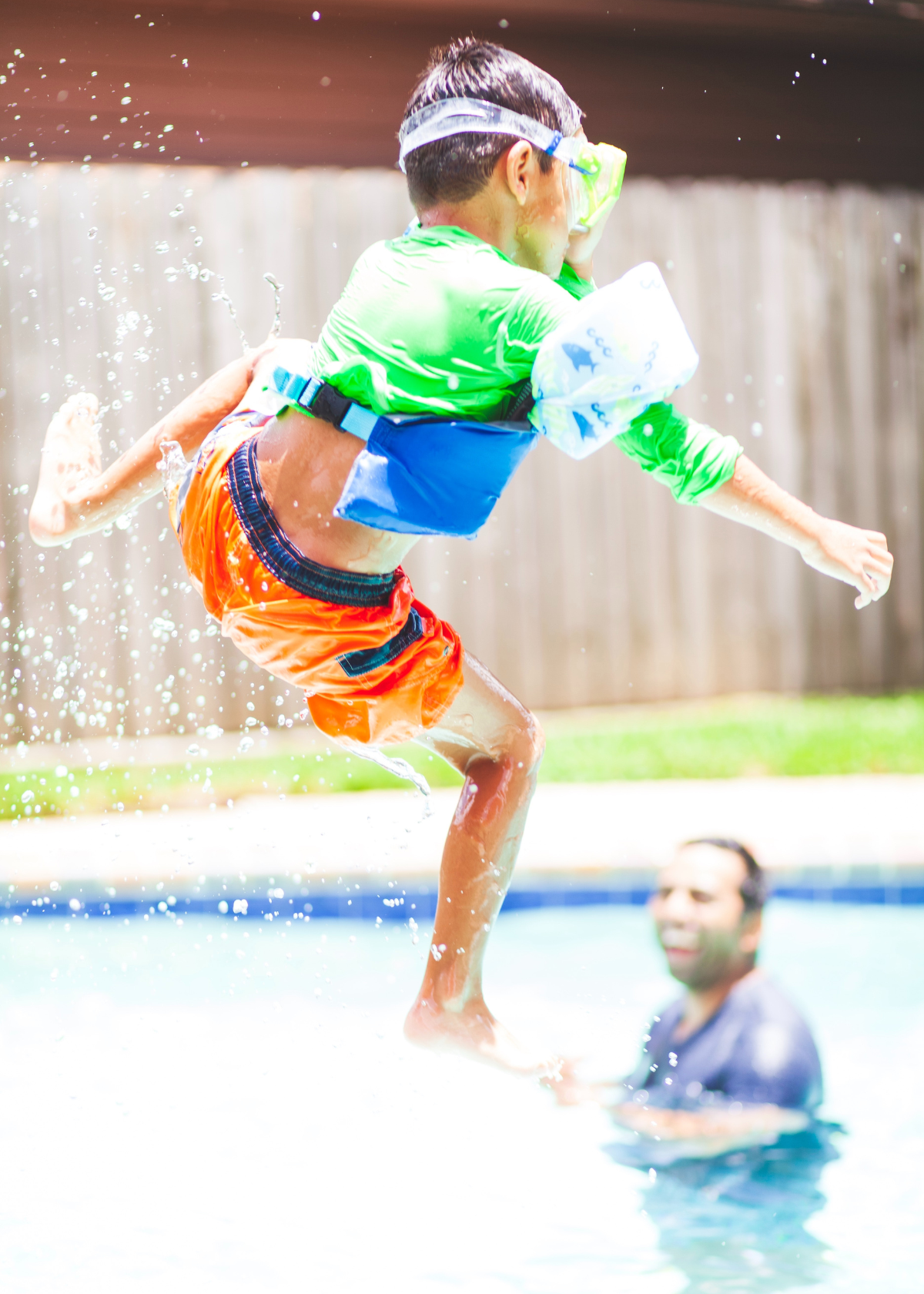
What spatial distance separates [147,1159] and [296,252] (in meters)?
5.00

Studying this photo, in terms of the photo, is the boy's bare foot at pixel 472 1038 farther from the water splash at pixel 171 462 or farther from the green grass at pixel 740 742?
the green grass at pixel 740 742

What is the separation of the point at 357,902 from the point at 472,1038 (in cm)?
288

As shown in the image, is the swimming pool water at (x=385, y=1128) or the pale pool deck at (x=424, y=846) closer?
the swimming pool water at (x=385, y=1128)

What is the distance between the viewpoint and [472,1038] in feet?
8.48

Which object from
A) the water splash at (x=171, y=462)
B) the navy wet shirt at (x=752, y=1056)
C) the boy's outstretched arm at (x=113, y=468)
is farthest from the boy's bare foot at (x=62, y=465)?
the navy wet shirt at (x=752, y=1056)

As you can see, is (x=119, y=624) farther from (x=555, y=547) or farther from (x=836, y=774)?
(x=836, y=774)

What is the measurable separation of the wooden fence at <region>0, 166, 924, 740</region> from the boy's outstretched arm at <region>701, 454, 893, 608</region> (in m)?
5.11

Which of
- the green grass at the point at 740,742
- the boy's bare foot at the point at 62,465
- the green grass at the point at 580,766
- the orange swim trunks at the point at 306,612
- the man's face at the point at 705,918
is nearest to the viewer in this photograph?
the orange swim trunks at the point at 306,612

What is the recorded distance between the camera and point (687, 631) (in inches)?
303

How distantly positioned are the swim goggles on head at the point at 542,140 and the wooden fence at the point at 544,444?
191 inches

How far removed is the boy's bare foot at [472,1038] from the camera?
2566mm

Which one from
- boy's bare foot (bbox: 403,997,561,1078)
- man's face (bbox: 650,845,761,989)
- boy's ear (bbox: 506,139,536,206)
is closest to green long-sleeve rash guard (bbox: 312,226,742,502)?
boy's ear (bbox: 506,139,536,206)

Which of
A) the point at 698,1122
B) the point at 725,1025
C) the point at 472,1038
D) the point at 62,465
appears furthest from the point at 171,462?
the point at 698,1122

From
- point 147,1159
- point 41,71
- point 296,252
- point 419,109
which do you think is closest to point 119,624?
point 296,252
